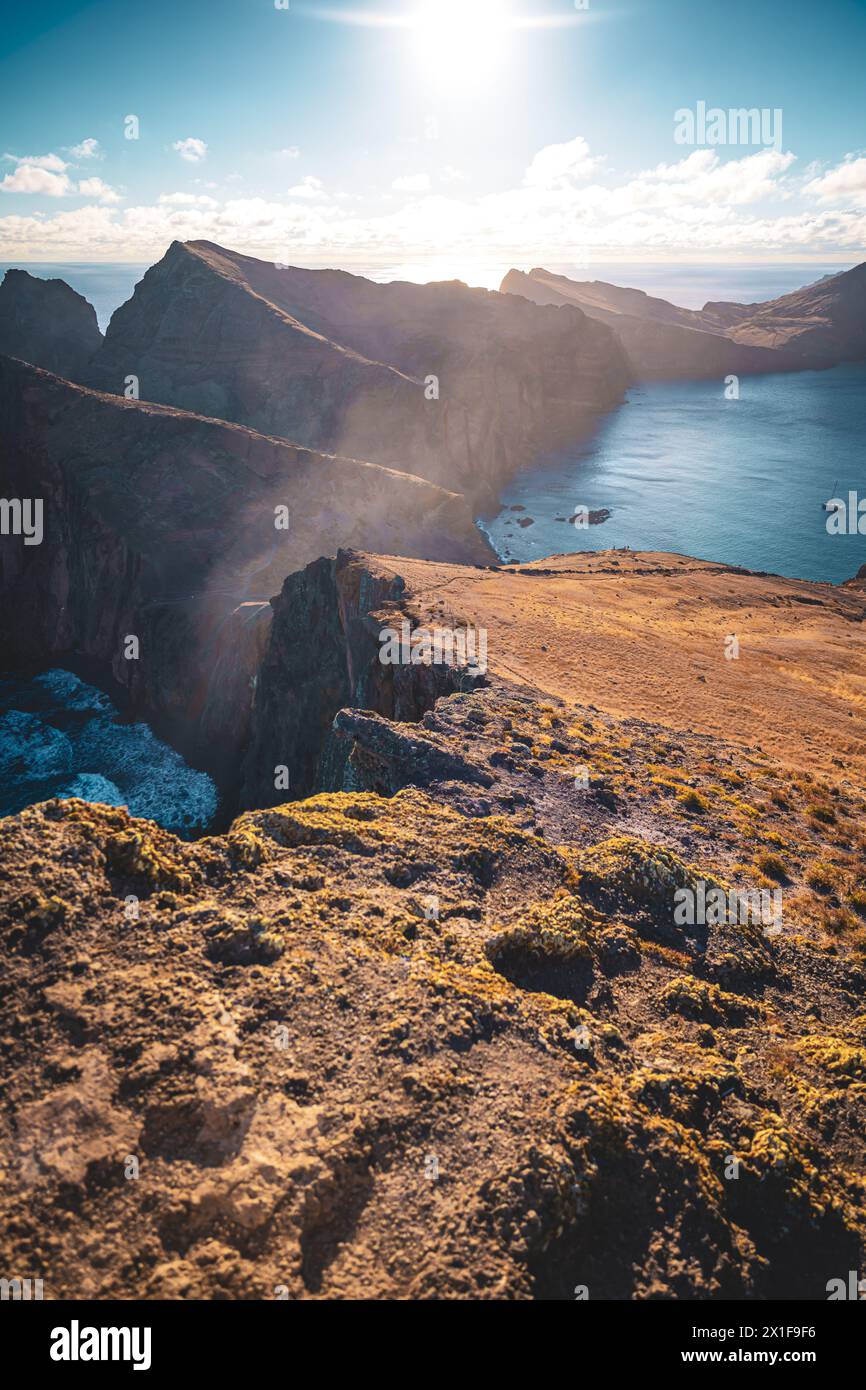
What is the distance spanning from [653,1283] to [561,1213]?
4.64ft

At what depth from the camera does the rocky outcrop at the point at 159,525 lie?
80.3 metres

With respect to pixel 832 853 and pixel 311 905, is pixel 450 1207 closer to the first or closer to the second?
pixel 311 905

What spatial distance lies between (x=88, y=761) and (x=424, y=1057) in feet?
234

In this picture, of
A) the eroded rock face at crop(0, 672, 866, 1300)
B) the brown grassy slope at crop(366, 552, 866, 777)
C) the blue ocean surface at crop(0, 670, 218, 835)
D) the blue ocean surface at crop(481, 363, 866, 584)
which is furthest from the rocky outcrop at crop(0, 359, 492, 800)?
the eroded rock face at crop(0, 672, 866, 1300)

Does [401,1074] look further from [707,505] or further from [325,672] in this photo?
[707,505]

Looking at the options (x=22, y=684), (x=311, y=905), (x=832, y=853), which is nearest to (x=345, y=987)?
(x=311, y=905)

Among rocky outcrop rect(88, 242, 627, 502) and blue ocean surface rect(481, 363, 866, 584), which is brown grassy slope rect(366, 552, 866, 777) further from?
rocky outcrop rect(88, 242, 627, 502)

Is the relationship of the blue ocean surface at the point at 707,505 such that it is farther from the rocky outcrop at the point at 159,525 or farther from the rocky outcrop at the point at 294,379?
the rocky outcrop at the point at 159,525

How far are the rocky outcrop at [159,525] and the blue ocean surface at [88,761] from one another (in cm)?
A: 412

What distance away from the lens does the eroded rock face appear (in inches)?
334

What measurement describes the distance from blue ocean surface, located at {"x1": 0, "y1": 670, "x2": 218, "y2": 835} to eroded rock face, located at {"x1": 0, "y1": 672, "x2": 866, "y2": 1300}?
5235 centimetres

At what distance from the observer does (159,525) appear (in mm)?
87812

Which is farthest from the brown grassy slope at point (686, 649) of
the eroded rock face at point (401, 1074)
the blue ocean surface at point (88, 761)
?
the blue ocean surface at point (88, 761)

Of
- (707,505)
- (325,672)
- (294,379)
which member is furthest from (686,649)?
(294,379)
